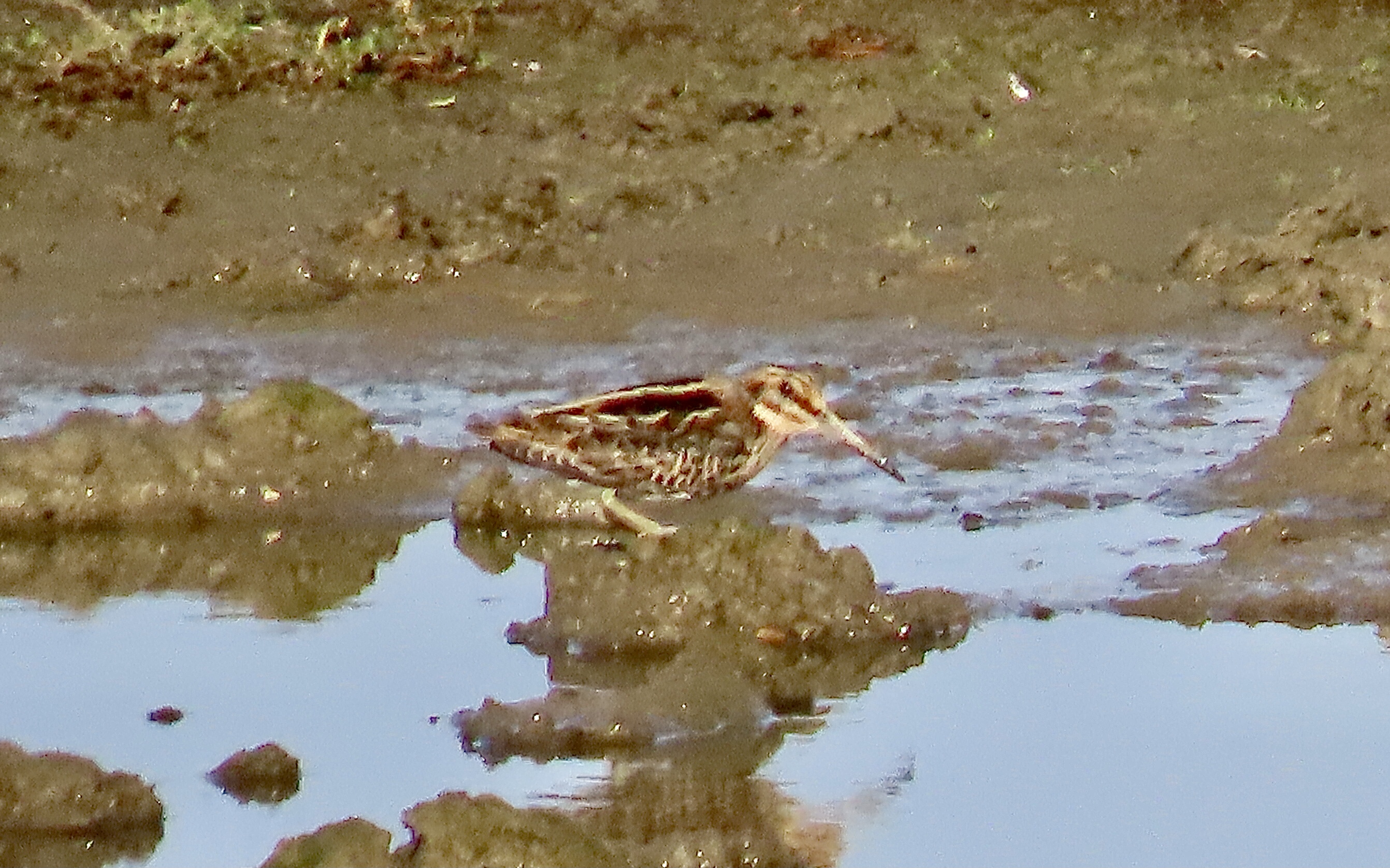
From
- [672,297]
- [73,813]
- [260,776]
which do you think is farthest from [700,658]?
[672,297]

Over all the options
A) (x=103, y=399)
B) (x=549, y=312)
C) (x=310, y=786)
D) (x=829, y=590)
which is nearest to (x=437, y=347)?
(x=549, y=312)

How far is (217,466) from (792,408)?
1601 mm

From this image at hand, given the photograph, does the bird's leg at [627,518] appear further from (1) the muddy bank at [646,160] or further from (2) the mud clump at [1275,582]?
(1) the muddy bank at [646,160]

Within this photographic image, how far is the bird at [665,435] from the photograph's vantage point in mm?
6656

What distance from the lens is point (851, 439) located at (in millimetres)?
7020

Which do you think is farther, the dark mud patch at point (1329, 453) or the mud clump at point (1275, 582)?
the dark mud patch at point (1329, 453)

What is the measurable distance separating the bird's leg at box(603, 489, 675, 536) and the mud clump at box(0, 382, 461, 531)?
2.37ft

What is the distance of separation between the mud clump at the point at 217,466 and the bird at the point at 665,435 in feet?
2.04

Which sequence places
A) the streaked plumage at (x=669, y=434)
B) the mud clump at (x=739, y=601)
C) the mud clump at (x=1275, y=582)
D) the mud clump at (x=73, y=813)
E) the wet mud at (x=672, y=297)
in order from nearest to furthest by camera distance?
1. the mud clump at (x=73, y=813)
2. the wet mud at (x=672, y=297)
3. the mud clump at (x=739, y=601)
4. the mud clump at (x=1275, y=582)
5. the streaked plumage at (x=669, y=434)

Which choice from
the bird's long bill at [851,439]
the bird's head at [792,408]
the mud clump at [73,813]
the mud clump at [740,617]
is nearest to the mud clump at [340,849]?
the mud clump at [73,813]

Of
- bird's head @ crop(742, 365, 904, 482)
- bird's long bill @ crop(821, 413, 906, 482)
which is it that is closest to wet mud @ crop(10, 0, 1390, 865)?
bird's long bill @ crop(821, 413, 906, 482)

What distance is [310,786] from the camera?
5.00 meters

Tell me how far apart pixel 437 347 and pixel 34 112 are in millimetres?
2782

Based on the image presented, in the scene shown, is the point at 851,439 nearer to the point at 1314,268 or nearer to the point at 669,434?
the point at 669,434
